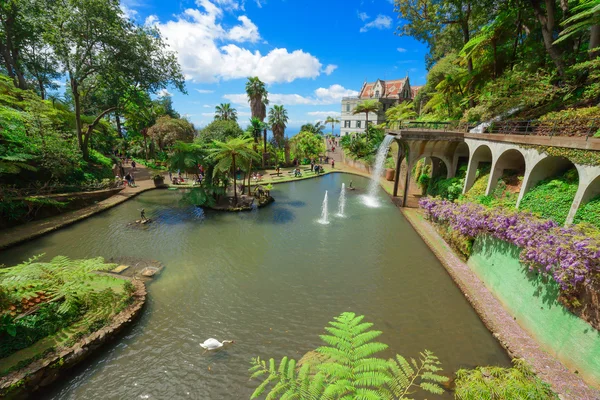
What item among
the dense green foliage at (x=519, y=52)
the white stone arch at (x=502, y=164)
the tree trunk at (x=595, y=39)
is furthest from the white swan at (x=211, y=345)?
the tree trunk at (x=595, y=39)

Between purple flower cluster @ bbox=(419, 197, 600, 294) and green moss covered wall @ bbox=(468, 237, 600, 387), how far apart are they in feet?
1.69

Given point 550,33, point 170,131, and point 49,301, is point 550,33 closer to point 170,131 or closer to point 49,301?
point 49,301

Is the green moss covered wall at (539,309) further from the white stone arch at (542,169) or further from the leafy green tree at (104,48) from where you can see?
the leafy green tree at (104,48)

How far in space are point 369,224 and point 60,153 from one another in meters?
22.9

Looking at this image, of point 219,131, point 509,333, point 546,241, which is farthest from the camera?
point 219,131

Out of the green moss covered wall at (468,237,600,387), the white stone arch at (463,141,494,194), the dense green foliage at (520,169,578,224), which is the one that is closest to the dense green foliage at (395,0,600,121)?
the white stone arch at (463,141,494,194)

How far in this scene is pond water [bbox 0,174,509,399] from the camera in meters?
6.95

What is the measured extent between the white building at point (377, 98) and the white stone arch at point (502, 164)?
137ft

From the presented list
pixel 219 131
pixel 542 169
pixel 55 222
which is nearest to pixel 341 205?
pixel 542 169

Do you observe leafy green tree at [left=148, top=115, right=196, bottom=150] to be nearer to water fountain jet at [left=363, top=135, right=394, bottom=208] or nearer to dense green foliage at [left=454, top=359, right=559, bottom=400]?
water fountain jet at [left=363, top=135, right=394, bottom=208]

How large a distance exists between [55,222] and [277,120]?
2882 cm

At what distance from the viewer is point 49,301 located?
298 inches

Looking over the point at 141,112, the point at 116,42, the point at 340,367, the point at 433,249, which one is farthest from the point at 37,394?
the point at 141,112

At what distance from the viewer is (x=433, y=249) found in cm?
1313
